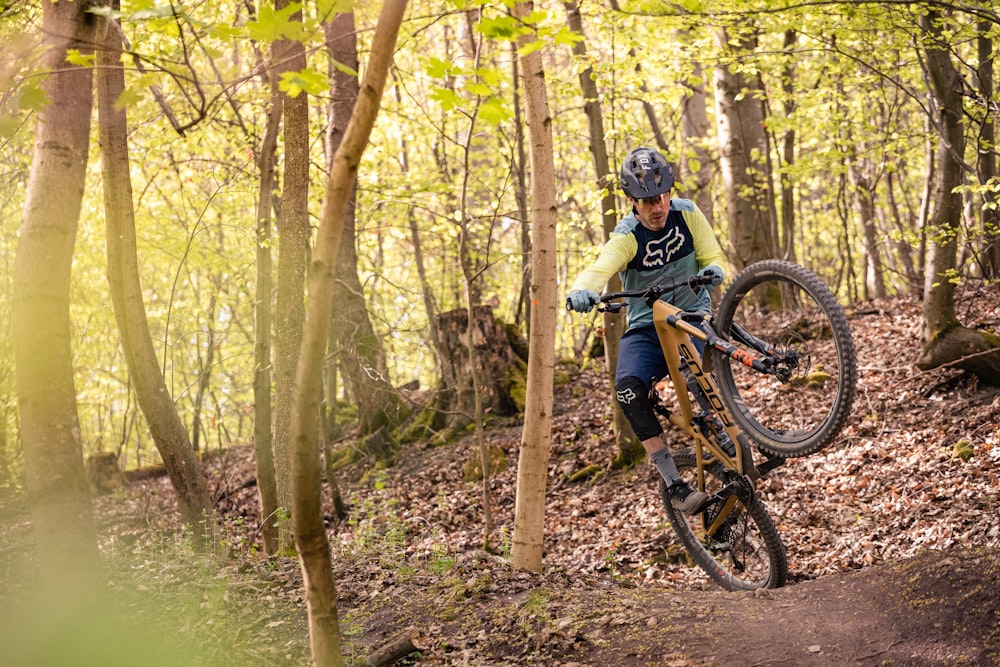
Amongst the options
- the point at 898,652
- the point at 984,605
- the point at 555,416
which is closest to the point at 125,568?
the point at 898,652

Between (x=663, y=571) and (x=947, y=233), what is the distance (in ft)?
14.5

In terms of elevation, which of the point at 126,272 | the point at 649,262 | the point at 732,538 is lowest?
the point at 732,538

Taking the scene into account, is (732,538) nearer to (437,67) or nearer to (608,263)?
(608,263)

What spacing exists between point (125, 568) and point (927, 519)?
259 inches

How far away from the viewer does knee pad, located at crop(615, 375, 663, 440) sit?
562 cm

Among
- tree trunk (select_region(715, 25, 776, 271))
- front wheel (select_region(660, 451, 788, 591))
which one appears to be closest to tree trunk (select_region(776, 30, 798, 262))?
tree trunk (select_region(715, 25, 776, 271))

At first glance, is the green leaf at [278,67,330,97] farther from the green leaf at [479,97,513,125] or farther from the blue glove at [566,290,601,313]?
the blue glove at [566,290,601,313]

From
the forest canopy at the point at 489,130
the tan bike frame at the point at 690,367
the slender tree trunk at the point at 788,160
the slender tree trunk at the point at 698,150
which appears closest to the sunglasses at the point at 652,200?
the tan bike frame at the point at 690,367

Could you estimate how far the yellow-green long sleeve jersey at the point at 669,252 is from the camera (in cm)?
546

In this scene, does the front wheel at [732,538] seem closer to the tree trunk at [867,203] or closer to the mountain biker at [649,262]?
the mountain biker at [649,262]

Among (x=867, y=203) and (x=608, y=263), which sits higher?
(x=867, y=203)

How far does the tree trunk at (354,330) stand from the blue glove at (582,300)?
175 inches

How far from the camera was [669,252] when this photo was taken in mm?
5547

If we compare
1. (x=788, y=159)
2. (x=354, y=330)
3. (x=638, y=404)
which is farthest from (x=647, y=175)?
(x=788, y=159)
